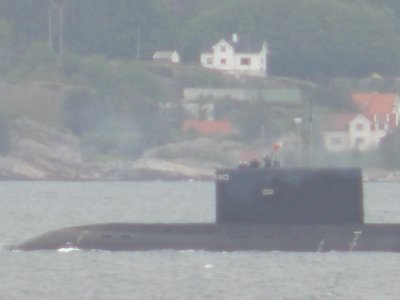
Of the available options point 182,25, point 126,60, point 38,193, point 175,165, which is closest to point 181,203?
point 38,193

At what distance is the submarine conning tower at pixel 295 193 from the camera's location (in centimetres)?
4266

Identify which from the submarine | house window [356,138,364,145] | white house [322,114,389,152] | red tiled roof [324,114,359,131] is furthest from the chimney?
the submarine

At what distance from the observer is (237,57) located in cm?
13850

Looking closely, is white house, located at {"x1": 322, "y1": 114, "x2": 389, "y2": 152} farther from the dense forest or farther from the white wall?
the dense forest

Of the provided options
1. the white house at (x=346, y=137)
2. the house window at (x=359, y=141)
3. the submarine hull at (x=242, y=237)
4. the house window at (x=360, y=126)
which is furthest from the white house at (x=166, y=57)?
the submarine hull at (x=242, y=237)

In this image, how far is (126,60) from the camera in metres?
133

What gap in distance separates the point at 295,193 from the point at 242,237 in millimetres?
1523

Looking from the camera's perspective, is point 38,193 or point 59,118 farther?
point 59,118

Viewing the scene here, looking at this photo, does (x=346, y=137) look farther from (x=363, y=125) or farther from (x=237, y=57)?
(x=237, y=57)

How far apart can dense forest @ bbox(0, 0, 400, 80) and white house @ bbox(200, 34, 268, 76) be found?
0.89 metres

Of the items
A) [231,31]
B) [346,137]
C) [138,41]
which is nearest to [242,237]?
[346,137]

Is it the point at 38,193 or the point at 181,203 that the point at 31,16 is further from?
the point at 181,203

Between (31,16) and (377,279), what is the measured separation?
9877cm

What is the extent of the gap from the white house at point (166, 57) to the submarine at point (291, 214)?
3514 inches
